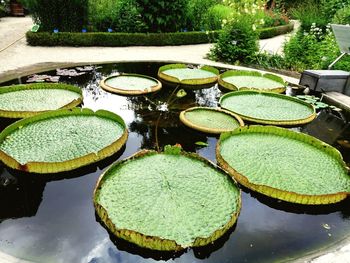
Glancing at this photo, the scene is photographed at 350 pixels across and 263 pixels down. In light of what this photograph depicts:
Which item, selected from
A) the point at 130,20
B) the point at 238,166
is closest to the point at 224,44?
the point at 130,20

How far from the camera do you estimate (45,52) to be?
731 cm

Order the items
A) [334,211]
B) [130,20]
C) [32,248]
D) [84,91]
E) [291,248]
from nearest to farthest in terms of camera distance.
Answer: [32,248] < [291,248] < [334,211] < [84,91] < [130,20]

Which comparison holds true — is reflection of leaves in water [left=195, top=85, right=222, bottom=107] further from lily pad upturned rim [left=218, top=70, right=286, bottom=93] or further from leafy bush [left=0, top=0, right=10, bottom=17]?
leafy bush [left=0, top=0, right=10, bottom=17]

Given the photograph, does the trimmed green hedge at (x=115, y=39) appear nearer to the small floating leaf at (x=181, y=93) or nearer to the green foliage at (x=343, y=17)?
the green foliage at (x=343, y=17)

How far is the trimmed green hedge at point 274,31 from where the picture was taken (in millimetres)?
11183

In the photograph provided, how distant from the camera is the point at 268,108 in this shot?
4.07 metres

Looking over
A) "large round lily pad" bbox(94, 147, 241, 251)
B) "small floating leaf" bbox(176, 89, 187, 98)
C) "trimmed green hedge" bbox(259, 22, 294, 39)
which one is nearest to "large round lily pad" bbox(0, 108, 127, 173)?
"large round lily pad" bbox(94, 147, 241, 251)

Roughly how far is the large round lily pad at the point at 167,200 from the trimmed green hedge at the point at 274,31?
9.60 meters

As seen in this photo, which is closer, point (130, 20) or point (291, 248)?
point (291, 248)

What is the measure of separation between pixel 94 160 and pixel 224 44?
543 centimetres

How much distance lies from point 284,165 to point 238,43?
5.05 meters

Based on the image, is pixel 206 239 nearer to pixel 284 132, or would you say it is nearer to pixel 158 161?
pixel 158 161

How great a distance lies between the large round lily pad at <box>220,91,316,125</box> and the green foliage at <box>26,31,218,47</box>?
391 cm

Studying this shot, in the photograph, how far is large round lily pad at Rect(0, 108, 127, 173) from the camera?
8.67 ft
